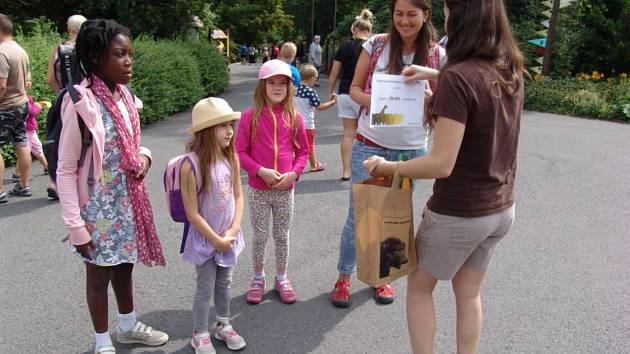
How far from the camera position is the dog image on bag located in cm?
253

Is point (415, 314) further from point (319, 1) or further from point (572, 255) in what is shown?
point (319, 1)

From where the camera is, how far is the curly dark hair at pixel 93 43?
253 cm

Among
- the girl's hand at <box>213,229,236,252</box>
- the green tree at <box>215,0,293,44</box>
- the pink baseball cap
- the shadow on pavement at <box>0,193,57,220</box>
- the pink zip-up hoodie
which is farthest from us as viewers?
the green tree at <box>215,0,293,44</box>

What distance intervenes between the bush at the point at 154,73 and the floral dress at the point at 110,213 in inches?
205

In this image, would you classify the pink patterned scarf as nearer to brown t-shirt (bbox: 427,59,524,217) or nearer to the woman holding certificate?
the woman holding certificate

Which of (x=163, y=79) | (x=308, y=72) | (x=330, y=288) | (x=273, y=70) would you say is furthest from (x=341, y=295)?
(x=163, y=79)

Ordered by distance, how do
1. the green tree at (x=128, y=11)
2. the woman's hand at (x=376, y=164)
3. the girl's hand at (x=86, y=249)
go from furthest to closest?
the green tree at (x=128, y=11) → the girl's hand at (x=86, y=249) → the woman's hand at (x=376, y=164)

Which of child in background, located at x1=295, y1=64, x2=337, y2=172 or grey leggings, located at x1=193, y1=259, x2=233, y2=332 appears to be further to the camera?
child in background, located at x1=295, y1=64, x2=337, y2=172

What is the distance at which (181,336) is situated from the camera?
10.5 feet

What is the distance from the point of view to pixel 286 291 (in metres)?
3.66

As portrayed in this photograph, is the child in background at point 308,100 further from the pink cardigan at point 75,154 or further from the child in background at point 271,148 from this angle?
the pink cardigan at point 75,154

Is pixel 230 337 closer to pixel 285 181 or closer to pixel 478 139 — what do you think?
pixel 285 181

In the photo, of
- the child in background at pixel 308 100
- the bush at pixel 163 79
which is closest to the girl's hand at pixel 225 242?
the child in background at pixel 308 100

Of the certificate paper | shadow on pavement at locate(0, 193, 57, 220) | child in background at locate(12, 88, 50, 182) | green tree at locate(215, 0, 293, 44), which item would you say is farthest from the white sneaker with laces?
green tree at locate(215, 0, 293, 44)
